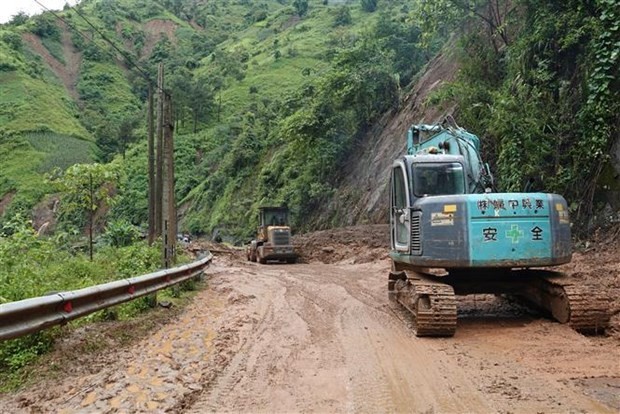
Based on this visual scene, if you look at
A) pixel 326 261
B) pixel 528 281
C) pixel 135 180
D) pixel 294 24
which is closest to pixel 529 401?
pixel 528 281

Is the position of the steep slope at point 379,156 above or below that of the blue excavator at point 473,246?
above

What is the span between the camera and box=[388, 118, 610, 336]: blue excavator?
7.98 meters

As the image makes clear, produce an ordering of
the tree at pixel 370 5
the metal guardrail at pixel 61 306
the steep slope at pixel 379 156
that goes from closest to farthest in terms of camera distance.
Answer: the metal guardrail at pixel 61 306, the steep slope at pixel 379 156, the tree at pixel 370 5

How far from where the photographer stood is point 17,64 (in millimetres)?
93312

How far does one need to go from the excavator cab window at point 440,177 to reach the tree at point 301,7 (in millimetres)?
115499

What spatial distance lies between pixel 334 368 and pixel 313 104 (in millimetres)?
31799

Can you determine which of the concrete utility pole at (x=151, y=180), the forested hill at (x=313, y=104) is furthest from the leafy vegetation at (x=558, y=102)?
the concrete utility pole at (x=151, y=180)

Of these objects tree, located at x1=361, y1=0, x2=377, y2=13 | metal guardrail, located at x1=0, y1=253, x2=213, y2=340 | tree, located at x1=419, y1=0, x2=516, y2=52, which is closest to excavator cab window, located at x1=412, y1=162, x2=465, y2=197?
metal guardrail, located at x1=0, y1=253, x2=213, y2=340

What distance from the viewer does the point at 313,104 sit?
36.8 m

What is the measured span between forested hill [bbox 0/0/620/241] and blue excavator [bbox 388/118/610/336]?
6175 mm

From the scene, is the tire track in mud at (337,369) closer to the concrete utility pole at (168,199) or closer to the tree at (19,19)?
the concrete utility pole at (168,199)

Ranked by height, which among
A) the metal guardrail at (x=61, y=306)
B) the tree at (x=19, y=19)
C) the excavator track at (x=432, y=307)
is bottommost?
the excavator track at (x=432, y=307)

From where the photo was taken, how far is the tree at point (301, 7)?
4673 inches

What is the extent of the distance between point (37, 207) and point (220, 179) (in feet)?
82.7
